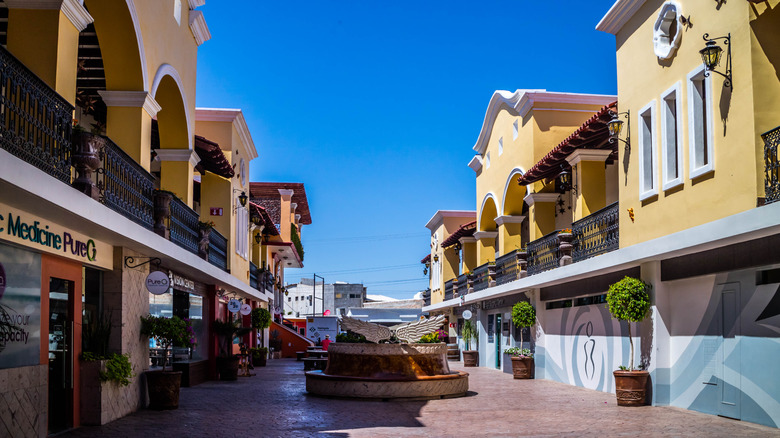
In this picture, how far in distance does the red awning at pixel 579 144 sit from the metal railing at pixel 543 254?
1.85 metres

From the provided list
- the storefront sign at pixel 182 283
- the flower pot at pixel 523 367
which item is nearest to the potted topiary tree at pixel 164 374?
the storefront sign at pixel 182 283

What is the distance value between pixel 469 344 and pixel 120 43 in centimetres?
2359

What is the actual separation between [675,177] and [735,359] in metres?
3.35

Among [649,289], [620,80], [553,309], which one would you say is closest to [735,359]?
[649,289]

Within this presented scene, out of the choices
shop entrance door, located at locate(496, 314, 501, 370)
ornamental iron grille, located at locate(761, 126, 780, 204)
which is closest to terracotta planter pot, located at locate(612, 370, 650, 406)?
ornamental iron grille, located at locate(761, 126, 780, 204)

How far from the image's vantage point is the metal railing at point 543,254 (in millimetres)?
19906

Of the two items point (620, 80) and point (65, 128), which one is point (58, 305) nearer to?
point (65, 128)

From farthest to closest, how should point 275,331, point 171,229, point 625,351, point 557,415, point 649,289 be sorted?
1. point 275,331
2. point 625,351
3. point 171,229
4. point 649,289
5. point 557,415

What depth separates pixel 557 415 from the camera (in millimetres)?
12695

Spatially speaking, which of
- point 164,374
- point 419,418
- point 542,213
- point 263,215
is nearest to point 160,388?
point 164,374

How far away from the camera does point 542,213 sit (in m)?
22.8

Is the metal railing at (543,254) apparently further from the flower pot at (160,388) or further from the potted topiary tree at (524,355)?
the flower pot at (160,388)

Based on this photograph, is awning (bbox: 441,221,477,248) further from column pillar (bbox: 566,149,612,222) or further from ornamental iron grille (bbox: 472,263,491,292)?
column pillar (bbox: 566,149,612,222)

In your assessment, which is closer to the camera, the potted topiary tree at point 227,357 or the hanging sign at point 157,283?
the hanging sign at point 157,283
